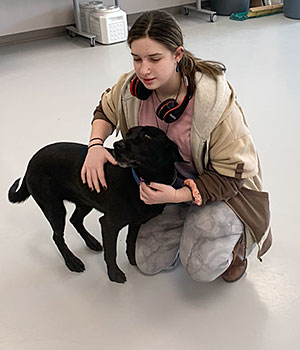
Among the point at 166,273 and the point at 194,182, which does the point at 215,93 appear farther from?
the point at 166,273

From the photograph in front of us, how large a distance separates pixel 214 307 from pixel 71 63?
7.96 ft

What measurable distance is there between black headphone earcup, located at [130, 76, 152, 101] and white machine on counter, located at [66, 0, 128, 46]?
2520 millimetres

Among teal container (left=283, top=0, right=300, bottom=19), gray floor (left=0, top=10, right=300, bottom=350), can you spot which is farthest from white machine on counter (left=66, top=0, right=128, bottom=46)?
teal container (left=283, top=0, right=300, bottom=19)

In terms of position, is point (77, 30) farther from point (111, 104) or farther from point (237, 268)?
point (237, 268)

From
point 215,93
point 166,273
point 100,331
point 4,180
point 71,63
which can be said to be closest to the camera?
point 215,93

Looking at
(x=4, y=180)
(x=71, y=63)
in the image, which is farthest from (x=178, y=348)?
(x=71, y=63)

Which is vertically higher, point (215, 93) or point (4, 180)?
point (215, 93)

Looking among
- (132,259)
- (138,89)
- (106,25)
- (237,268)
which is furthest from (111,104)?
(106,25)

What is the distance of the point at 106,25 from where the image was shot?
11.8ft

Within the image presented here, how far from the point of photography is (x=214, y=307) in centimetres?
132

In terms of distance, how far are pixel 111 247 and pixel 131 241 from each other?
13 centimetres

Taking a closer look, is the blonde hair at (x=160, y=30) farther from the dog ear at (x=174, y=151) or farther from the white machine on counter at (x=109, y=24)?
the white machine on counter at (x=109, y=24)

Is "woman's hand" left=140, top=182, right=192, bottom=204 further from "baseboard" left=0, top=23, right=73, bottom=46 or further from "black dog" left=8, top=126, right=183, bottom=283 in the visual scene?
"baseboard" left=0, top=23, right=73, bottom=46

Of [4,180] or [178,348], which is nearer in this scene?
[178,348]
